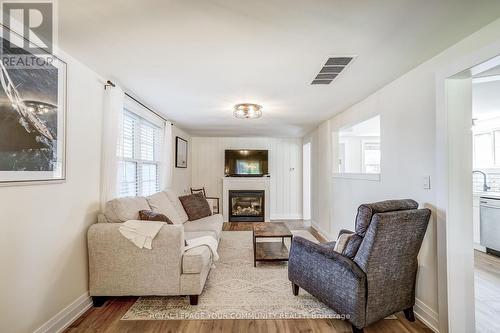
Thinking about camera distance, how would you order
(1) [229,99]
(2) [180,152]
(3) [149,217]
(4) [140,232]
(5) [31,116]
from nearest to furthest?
(5) [31,116]
(4) [140,232]
(3) [149,217]
(1) [229,99]
(2) [180,152]

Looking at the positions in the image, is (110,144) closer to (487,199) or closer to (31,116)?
(31,116)

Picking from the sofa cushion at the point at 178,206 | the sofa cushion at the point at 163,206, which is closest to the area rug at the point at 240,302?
the sofa cushion at the point at 163,206

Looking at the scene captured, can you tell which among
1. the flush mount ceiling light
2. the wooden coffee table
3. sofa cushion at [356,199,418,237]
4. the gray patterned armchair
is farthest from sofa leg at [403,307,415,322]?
the flush mount ceiling light

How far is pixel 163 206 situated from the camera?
3.23 m

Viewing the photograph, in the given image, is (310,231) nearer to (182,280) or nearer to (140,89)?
(182,280)

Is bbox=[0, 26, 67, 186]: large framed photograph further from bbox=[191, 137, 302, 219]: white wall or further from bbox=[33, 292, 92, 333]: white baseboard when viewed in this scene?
bbox=[191, 137, 302, 219]: white wall

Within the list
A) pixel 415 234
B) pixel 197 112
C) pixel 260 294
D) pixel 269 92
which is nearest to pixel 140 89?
pixel 197 112

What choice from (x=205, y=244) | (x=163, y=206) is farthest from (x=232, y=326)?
(x=163, y=206)

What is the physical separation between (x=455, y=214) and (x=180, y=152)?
187 inches

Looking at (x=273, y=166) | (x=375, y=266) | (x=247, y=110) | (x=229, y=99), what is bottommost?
(x=375, y=266)

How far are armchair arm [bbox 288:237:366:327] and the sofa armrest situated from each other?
1138mm

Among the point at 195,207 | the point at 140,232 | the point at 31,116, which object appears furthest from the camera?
the point at 195,207

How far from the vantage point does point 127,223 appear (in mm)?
2145

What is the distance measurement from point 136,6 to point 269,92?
170cm
